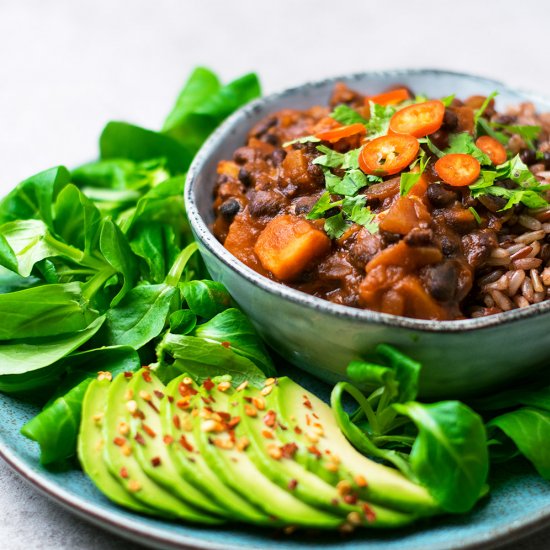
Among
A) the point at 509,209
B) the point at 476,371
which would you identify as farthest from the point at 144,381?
the point at 509,209

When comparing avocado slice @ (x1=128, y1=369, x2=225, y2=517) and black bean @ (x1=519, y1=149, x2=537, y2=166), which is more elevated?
black bean @ (x1=519, y1=149, x2=537, y2=166)

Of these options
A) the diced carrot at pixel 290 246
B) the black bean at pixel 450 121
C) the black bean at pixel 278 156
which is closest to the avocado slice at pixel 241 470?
the diced carrot at pixel 290 246

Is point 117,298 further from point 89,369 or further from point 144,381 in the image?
point 144,381

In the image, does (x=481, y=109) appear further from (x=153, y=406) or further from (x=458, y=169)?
(x=153, y=406)

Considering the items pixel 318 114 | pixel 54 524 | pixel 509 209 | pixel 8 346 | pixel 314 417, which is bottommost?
pixel 54 524

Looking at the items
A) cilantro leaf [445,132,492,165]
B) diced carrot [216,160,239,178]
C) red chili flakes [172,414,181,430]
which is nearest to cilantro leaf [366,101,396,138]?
cilantro leaf [445,132,492,165]

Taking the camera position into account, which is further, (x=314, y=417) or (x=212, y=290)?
(x=212, y=290)

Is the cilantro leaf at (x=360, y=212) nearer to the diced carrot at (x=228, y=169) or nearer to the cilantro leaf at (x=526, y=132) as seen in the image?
the diced carrot at (x=228, y=169)

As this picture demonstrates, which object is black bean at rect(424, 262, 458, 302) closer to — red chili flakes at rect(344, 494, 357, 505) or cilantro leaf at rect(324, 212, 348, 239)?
cilantro leaf at rect(324, 212, 348, 239)
